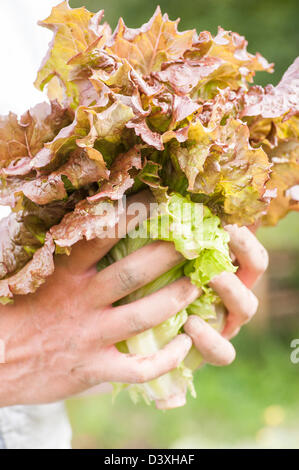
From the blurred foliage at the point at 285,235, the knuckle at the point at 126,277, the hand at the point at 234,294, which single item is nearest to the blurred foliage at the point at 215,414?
the blurred foliage at the point at 285,235

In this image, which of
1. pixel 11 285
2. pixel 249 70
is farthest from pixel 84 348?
pixel 249 70

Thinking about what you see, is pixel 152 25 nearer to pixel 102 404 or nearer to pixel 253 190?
pixel 253 190

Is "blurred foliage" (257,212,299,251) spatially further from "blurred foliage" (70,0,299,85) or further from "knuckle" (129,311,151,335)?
"knuckle" (129,311,151,335)

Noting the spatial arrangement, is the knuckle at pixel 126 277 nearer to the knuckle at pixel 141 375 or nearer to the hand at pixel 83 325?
the hand at pixel 83 325

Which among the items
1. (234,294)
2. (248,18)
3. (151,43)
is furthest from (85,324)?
(248,18)

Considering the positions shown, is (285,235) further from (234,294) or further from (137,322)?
(137,322)

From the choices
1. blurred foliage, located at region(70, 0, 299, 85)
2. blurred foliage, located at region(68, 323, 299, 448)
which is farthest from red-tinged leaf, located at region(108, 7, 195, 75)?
blurred foliage, located at region(70, 0, 299, 85)
